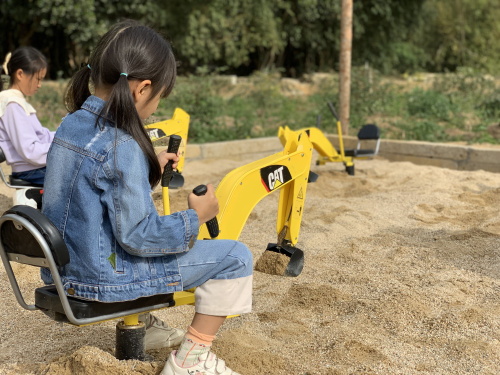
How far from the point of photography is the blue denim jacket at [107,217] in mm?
1957

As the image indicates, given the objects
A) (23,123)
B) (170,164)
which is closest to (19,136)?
(23,123)

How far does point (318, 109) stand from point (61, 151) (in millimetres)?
8510

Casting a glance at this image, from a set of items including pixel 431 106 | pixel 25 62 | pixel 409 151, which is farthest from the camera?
pixel 431 106

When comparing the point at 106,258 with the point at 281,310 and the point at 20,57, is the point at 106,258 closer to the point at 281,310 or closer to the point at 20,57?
the point at 281,310

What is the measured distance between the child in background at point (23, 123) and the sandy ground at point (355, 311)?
892mm

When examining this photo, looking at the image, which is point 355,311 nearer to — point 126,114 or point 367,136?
point 126,114

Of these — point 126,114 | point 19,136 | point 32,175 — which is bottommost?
point 32,175

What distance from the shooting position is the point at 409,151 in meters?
7.93

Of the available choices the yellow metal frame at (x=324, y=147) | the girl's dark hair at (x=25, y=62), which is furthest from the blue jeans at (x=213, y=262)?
the yellow metal frame at (x=324, y=147)

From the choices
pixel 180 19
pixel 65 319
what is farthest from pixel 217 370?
pixel 180 19

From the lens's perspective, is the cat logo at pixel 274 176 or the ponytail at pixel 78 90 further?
the cat logo at pixel 274 176

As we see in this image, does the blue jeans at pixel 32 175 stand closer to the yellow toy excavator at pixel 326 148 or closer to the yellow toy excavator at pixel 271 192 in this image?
the yellow toy excavator at pixel 271 192

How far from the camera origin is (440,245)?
4246mm

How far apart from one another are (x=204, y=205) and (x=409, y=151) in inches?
245
